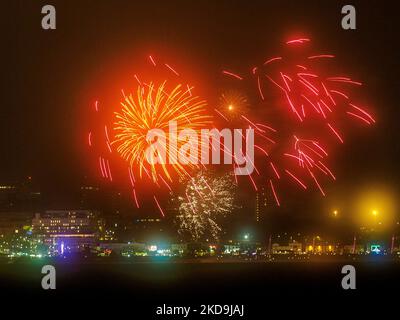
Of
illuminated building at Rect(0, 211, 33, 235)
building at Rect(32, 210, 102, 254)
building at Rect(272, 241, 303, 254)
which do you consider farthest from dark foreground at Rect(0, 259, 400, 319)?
illuminated building at Rect(0, 211, 33, 235)

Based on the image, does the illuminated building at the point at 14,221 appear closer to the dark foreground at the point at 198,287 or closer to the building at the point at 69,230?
the building at the point at 69,230

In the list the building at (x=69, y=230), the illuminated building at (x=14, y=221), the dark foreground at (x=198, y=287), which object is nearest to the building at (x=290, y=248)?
the dark foreground at (x=198, y=287)

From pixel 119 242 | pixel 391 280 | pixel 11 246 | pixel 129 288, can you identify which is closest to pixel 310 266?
pixel 391 280

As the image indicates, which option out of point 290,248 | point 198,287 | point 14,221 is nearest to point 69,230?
point 14,221

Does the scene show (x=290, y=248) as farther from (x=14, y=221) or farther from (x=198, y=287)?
(x=14, y=221)

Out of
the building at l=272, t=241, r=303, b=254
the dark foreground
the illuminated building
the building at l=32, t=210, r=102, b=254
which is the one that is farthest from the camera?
the illuminated building

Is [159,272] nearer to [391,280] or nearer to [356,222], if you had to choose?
[391,280]

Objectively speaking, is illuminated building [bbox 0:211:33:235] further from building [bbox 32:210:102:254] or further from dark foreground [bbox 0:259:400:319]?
dark foreground [bbox 0:259:400:319]
